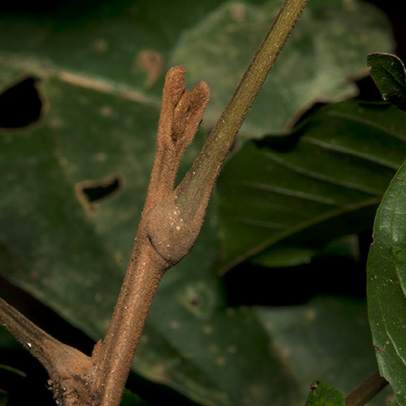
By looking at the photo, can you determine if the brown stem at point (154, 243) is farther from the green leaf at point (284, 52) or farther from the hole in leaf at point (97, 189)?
the green leaf at point (284, 52)

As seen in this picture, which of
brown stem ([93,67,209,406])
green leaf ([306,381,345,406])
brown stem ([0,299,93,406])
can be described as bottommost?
green leaf ([306,381,345,406])

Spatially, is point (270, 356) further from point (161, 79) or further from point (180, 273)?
point (161, 79)

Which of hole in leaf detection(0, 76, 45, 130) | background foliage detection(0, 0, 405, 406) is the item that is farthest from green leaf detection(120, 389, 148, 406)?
hole in leaf detection(0, 76, 45, 130)

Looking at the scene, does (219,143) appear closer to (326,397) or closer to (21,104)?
(326,397)

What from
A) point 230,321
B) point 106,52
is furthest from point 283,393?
point 106,52

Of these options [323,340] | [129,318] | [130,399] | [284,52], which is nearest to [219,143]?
[129,318]

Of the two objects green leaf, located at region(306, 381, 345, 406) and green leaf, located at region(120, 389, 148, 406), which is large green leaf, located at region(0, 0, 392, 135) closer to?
green leaf, located at region(120, 389, 148, 406)

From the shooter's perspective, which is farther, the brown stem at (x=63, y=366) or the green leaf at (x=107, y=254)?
the green leaf at (x=107, y=254)

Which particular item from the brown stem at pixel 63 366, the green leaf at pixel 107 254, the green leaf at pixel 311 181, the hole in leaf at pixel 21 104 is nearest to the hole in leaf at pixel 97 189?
the green leaf at pixel 107 254
